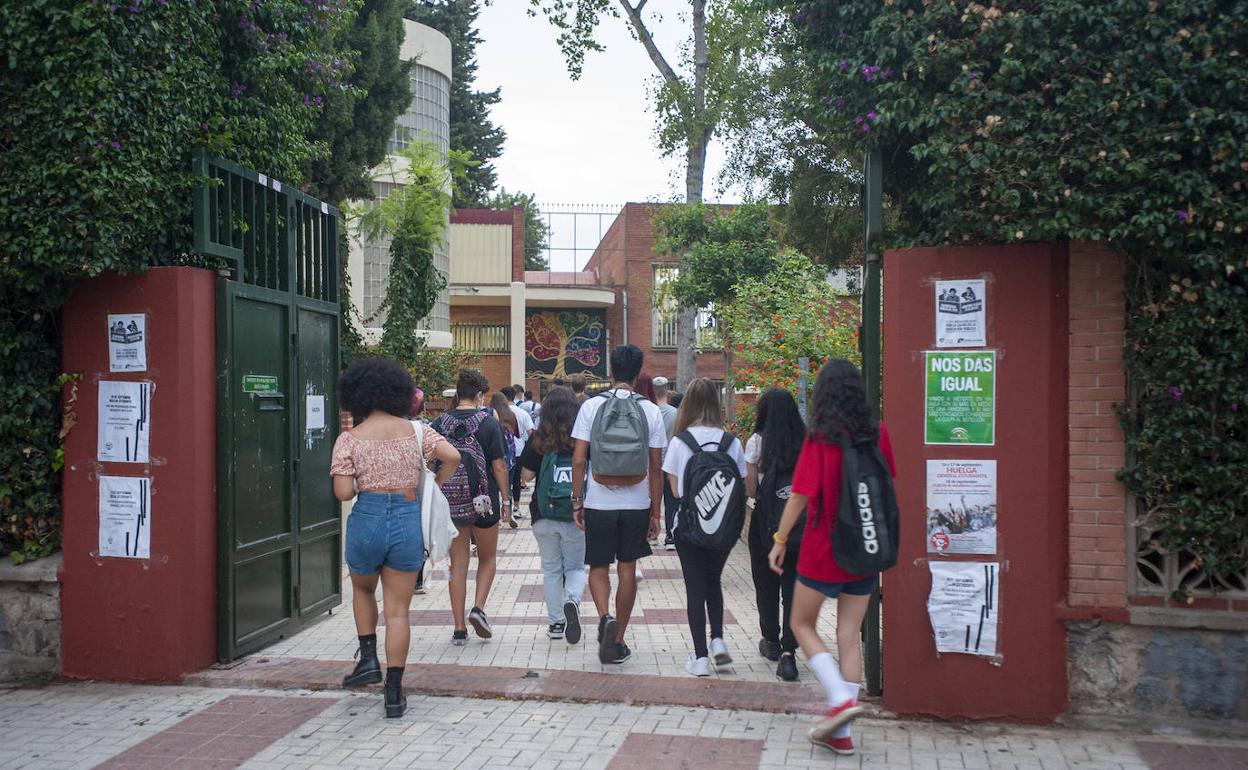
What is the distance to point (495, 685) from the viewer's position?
6.52 metres

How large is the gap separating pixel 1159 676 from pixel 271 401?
5577 mm

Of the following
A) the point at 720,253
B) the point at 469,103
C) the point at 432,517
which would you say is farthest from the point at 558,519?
the point at 469,103

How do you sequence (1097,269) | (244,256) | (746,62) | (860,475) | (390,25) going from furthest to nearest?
(746,62), (390,25), (244,256), (1097,269), (860,475)

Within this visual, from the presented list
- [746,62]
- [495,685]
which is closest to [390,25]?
[746,62]

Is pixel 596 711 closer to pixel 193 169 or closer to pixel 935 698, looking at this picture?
pixel 935 698

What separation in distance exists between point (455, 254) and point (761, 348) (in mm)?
22097

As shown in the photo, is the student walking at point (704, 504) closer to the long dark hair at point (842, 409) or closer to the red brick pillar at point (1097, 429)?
the long dark hair at point (842, 409)

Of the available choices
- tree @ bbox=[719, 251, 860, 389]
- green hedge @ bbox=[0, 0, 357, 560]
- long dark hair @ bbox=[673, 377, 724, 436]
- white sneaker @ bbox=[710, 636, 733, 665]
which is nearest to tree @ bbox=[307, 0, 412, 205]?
tree @ bbox=[719, 251, 860, 389]

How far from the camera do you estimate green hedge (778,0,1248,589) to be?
16.8 feet

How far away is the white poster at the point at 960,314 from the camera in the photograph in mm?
5773

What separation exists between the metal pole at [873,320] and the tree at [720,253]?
14718 mm

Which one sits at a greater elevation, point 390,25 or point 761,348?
point 390,25

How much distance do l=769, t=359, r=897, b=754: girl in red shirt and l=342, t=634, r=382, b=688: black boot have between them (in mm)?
2354

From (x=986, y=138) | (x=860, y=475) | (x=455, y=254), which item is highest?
(x=455, y=254)
